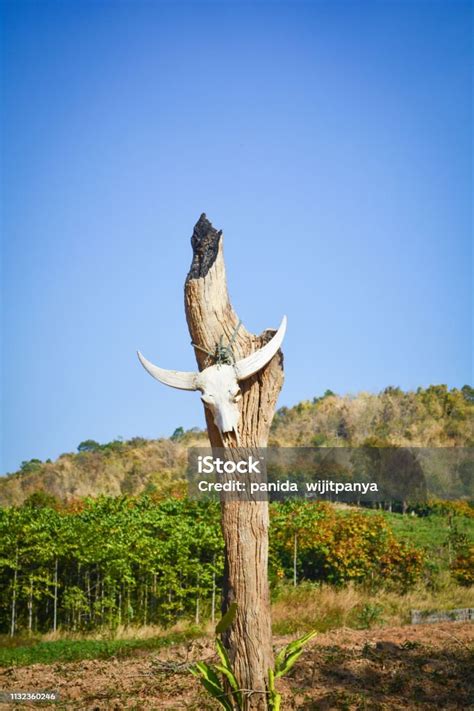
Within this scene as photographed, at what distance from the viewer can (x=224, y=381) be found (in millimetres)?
4785

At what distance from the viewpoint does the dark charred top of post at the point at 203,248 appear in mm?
5035

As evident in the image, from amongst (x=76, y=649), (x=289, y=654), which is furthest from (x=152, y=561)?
(x=289, y=654)

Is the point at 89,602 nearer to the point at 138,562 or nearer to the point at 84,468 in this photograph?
the point at 138,562

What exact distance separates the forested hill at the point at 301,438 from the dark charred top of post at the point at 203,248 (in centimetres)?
1620

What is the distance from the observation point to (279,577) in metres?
10.9

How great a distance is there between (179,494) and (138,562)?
20.0 ft

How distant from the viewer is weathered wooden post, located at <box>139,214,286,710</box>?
4.68 meters

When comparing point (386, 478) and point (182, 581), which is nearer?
point (182, 581)

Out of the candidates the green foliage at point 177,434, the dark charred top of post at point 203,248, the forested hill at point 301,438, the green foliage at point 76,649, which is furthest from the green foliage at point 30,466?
the dark charred top of post at point 203,248

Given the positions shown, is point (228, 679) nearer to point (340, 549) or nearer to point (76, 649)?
point (76, 649)

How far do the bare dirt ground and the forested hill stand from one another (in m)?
13.9

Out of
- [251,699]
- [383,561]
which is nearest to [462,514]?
[383,561]

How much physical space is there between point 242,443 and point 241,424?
0.39ft

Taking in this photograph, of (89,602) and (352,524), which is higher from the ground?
(352,524)
